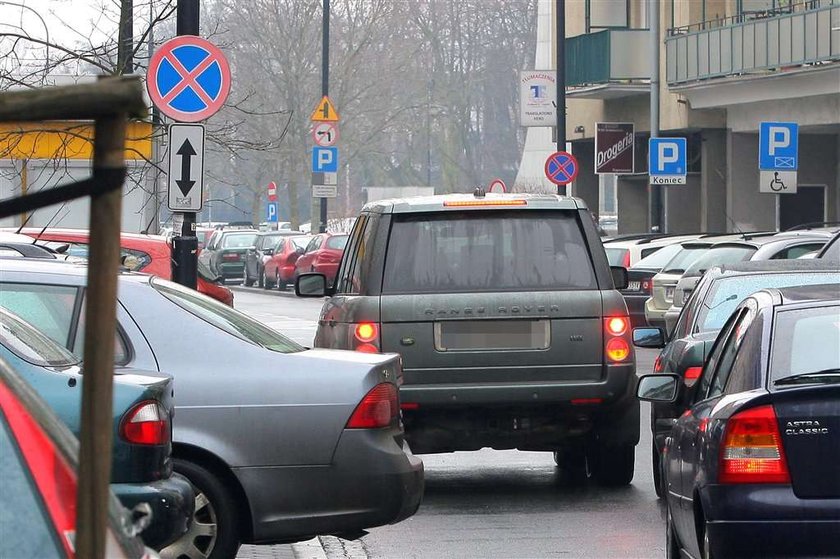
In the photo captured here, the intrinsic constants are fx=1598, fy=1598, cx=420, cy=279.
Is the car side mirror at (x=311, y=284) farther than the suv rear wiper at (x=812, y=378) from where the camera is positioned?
Yes

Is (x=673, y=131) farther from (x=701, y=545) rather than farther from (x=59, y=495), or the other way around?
(x=59, y=495)

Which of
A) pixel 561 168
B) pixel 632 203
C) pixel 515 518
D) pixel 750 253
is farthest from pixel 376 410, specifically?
pixel 632 203

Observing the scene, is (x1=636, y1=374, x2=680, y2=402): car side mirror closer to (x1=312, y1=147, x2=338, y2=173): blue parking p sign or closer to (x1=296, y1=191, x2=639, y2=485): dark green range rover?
(x1=296, y1=191, x2=639, y2=485): dark green range rover

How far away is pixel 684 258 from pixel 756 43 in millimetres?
12776

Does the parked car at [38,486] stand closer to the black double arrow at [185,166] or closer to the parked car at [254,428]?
the parked car at [254,428]

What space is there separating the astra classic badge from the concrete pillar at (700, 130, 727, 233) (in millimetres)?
34750

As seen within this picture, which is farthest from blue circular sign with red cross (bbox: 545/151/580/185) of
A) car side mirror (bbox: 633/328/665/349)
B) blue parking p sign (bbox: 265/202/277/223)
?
blue parking p sign (bbox: 265/202/277/223)

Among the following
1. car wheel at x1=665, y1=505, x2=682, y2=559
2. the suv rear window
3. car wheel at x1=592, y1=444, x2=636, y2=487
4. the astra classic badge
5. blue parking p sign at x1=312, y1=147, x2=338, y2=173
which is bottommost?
car wheel at x1=592, y1=444, x2=636, y2=487

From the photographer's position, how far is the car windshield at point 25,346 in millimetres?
5926

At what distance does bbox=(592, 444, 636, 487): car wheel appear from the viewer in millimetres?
10312

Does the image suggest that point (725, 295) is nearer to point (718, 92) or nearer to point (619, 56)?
point (718, 92)

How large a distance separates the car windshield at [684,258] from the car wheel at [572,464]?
10054 mm

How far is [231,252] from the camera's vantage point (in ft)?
160

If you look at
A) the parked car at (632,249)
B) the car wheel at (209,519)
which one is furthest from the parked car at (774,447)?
the parked car at (632,249)
